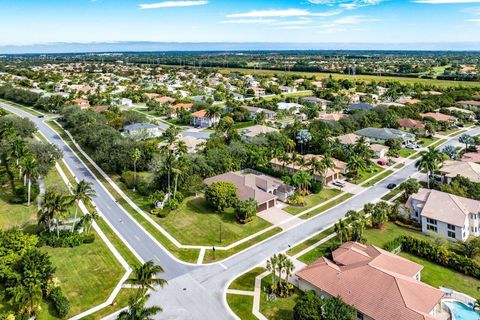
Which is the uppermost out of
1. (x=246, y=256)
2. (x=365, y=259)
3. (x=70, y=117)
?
(x=70, y=117)

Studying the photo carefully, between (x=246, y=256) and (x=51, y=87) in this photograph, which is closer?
(x=246, y=256)

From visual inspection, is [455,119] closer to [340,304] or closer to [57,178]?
[340,304]

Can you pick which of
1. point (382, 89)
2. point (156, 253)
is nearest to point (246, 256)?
point (156, 253)

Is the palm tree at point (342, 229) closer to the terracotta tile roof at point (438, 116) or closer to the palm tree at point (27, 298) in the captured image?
the palm tree at point (27, 298)

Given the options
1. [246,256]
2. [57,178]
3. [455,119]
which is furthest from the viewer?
[455,119]

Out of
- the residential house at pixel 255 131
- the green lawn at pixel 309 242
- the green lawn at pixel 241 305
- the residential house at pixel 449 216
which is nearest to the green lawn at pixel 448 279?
the residential house at pixel 449 216

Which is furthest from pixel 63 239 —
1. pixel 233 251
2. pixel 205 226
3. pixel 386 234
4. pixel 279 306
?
pixel 386 234

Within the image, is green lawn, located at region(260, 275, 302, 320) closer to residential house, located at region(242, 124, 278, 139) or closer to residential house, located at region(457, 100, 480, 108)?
residential house, located at region(242, 124, 278, 139)
